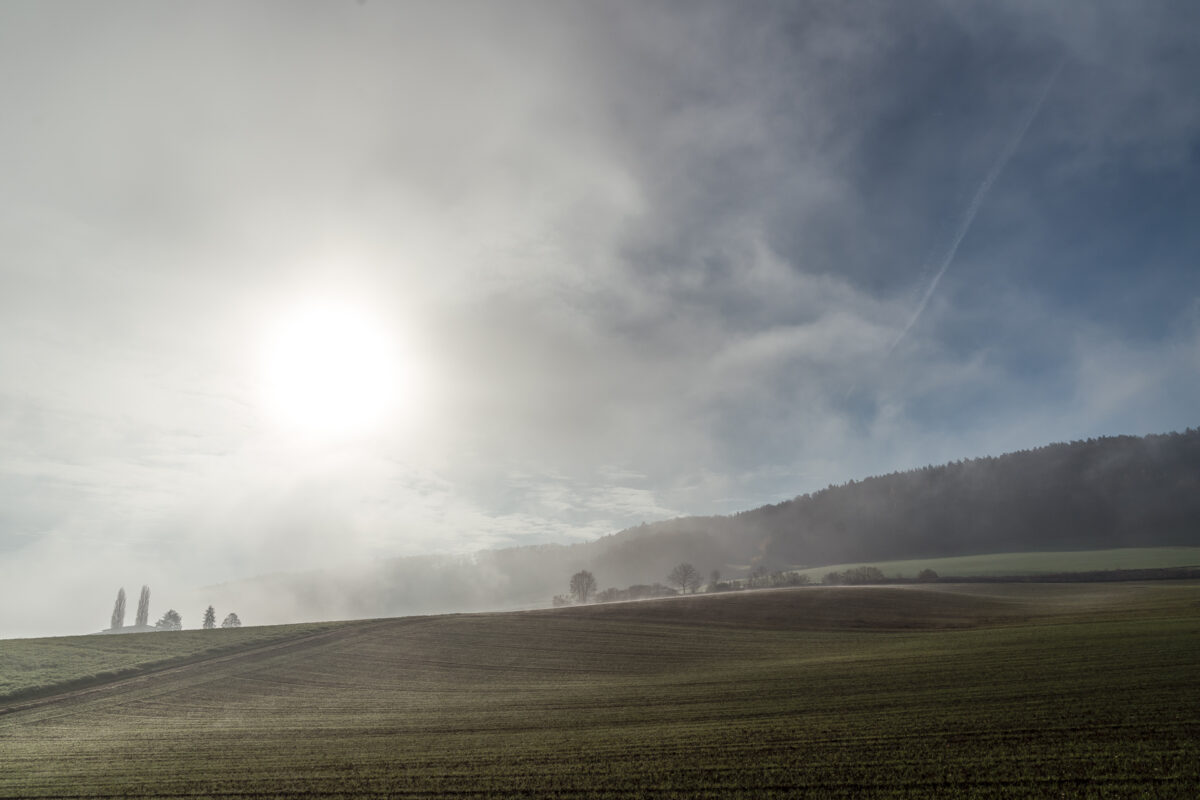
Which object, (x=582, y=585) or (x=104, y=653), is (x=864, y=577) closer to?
(x=582, y=585)

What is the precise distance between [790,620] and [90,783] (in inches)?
2257

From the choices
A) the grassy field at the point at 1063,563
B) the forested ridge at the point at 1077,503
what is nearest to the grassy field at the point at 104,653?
the grassy field at the point at 1063,563

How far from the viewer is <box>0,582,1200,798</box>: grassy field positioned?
1571cm

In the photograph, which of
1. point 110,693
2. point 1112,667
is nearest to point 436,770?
point 1112,667

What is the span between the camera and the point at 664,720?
76.6 ft

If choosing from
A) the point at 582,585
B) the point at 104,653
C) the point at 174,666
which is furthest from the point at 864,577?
the point at 104,653

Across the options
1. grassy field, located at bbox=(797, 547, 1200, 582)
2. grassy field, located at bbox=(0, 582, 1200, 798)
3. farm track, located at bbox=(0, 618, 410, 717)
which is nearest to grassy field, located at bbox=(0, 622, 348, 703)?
farm track, located at bbox=(0, 618, 410, 717)

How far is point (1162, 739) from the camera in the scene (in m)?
16.2

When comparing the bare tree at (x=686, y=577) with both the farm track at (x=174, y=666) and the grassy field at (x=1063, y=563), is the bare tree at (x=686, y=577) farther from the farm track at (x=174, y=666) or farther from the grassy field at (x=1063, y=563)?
the farm track at (x=174, y=666)

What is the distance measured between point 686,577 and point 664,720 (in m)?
136

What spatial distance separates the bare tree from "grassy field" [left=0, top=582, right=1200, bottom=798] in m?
104

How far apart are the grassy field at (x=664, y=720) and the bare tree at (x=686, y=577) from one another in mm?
104409

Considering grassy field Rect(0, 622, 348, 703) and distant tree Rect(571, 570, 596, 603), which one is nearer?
grassy field Rect(0, 622, 348, 703)

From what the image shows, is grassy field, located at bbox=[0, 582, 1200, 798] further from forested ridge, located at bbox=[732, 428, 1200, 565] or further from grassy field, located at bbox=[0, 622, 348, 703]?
forested ridge, located at bbox=[732, 428, 1200, 565]
